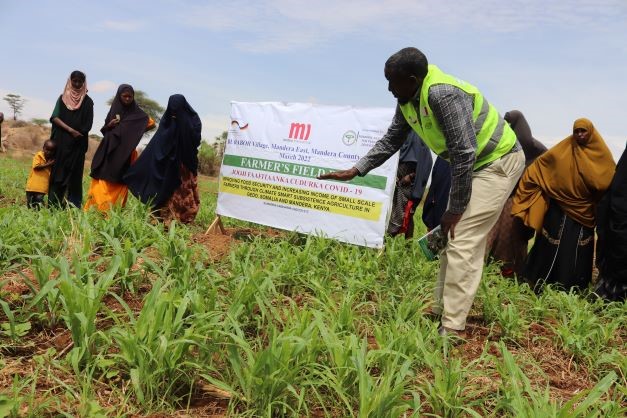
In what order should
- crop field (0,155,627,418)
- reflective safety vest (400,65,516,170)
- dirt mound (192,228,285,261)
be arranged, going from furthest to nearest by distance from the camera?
dirt mound (192,228,285,261) < reflective safety vest (400,65,516,170) < crop field (0,155,627,418)

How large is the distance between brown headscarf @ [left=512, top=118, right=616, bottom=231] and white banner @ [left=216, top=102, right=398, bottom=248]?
1.22 m

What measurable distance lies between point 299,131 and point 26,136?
3102 centimetres

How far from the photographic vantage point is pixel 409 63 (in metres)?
2.56

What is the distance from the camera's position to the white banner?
4.50 meters

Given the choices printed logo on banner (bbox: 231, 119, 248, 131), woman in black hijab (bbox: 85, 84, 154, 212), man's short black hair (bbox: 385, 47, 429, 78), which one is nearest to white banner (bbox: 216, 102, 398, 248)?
printed logo on banner (bbox: 231, 119, 248, 131)

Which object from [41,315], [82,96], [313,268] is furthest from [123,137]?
[41,315]

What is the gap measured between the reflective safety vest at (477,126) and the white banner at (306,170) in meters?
1.59

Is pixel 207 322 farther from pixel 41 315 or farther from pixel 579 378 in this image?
pixel 579 378

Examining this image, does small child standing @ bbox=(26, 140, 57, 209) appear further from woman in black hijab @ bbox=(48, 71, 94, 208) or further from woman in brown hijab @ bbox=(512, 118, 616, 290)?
woman in brown hijab @ bbox=(512, 118, 616, 290)

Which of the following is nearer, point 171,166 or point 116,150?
point 171,166

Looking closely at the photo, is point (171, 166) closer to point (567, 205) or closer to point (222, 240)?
point (222, 240)

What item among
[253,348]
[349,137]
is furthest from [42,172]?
[253,348]

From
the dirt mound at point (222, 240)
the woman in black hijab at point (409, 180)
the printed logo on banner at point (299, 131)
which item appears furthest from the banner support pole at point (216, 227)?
the woman in black hijab at point (409, 180)

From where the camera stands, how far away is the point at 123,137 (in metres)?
5.38
